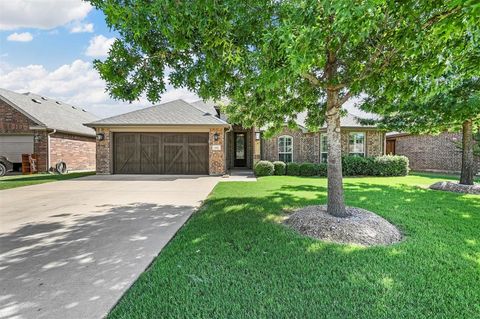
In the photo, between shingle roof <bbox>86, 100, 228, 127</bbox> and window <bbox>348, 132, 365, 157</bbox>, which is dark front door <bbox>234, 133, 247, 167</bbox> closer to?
shingle roof <bbox>86, 100, 228, 127</bbox>

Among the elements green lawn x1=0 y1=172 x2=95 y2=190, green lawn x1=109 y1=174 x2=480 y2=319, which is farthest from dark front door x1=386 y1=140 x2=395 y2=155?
green lawn x1=0 y1=172 x2=95 y2=190

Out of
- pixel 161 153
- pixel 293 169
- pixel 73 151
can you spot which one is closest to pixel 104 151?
pixel 161 153

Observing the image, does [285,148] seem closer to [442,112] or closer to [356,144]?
[356,144]

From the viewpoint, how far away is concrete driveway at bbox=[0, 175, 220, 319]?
252 centimetres

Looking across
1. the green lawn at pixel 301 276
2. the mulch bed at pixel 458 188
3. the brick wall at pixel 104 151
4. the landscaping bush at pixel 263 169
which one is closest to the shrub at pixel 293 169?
the landscaping bush at pixel 263 169

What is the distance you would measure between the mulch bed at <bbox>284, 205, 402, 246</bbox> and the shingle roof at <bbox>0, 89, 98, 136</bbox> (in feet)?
56.7

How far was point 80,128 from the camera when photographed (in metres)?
18.8

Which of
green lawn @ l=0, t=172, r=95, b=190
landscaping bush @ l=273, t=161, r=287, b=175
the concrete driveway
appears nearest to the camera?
the concrete driveway

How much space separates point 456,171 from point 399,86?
1547 centimetres

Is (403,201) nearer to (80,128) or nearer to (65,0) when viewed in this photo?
(65,0)

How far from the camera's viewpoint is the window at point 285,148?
54.3 feet

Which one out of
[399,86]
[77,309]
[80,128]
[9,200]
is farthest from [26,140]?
[399,86]

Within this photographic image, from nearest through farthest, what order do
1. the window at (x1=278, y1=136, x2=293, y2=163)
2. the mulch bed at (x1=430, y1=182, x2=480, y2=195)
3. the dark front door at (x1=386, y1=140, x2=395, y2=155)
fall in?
the mulch bed at (x1=430, y1=182, x2=480, y2=195)
the window at (x1=278, y1=136, x2=293, y2=163)
the dark front door at (x1=386, y1=140, x2=395, y2=155)

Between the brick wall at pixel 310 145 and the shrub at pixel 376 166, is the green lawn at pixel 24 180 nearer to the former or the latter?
the brick wall at pixel 310 145
